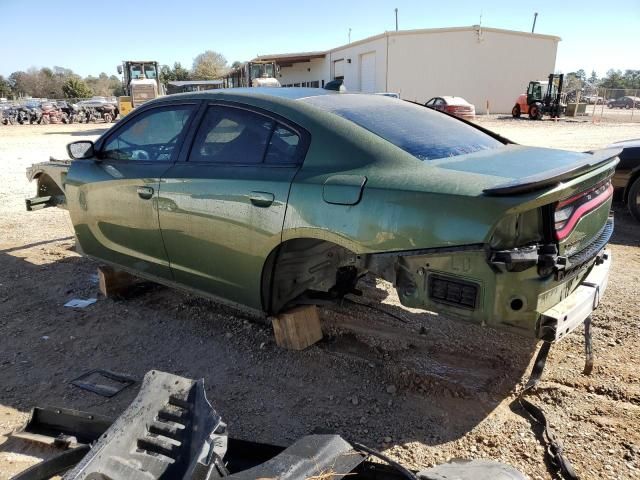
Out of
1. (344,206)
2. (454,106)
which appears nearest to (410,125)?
(344,206)

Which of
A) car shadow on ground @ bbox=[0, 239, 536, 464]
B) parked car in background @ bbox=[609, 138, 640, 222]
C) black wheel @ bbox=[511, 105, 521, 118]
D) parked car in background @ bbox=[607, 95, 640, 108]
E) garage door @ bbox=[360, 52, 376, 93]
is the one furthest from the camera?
parked car in background @ bbox=[607, 95, 640, 108]

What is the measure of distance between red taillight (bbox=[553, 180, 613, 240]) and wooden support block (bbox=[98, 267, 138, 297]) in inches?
139

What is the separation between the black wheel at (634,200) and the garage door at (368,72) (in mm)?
30841

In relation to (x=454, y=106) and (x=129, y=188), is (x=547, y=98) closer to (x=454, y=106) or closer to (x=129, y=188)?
(x=454, y=106)

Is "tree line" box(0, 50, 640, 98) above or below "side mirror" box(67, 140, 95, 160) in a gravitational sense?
above

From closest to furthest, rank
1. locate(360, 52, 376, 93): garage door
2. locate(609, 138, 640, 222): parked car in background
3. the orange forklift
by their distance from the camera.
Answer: locate(609, 138, 640, 222): parked car in background < the orange forklift < locate(360, 52, 376, 93): garage door

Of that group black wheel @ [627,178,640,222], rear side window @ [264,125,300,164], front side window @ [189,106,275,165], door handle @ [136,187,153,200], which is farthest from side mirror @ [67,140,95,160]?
black wheel @ [627,178,640,222]

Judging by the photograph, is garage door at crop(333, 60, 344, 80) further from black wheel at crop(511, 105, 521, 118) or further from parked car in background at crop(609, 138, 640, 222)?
parked car in background at crop(609, 138, 640, 222)

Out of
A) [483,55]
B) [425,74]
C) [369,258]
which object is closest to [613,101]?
[483,55]

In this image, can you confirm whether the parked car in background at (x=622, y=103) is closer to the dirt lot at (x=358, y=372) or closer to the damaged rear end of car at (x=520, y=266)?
the dirt lot at (x=358, y=372)

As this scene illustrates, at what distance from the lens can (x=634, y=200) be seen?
6.48 metres

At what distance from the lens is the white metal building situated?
113 feet

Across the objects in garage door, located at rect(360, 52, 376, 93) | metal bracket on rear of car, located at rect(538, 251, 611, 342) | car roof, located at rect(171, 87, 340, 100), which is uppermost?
garage door, located at rect(360, 52, 376, 93)

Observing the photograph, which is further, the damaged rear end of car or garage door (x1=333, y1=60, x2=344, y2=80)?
garage door (x1=333, y1=60, x2=344, y2=80)
